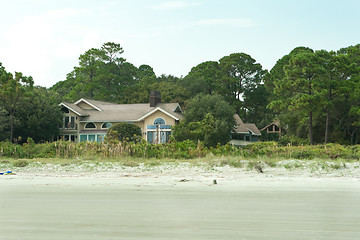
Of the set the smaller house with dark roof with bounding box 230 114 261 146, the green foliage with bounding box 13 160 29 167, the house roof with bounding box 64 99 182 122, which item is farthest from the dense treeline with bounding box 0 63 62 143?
the green foliage with bounding box 13 160 29 167

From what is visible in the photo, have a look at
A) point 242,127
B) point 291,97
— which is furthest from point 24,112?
point 291,97

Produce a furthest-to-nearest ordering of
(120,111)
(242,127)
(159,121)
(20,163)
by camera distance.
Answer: (242,127) < (120,111) < (159,121) < (20,163)

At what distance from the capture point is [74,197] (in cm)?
1066

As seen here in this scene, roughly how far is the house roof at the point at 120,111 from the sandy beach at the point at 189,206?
33.3m

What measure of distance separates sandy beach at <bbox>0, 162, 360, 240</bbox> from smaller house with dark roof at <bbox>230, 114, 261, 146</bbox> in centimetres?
3766

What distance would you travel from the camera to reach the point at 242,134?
56844 millimetres

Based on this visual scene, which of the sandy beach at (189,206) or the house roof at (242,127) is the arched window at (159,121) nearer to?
the house roof at (242,127)

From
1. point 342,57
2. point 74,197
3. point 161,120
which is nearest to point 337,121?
A: point 342,57

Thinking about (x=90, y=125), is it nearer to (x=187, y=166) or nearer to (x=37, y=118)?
(x=37, y=118)

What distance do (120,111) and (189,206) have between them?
44.5m

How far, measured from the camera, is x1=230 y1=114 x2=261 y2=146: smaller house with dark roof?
178ft

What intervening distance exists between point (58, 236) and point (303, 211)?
431cm

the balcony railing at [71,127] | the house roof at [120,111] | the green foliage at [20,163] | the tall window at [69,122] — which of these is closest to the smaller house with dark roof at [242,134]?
the house roof at [120,111]

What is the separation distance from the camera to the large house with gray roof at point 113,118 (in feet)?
160
